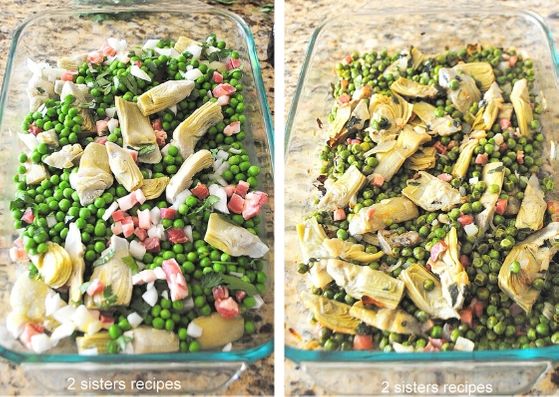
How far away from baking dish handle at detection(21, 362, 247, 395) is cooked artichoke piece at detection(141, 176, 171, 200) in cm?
40

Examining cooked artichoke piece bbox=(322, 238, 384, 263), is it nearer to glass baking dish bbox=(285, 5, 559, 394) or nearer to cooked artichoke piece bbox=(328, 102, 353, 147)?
glass baking dish bbox=(285, 5, 559, 394)

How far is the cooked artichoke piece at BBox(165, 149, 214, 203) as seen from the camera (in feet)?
5.28

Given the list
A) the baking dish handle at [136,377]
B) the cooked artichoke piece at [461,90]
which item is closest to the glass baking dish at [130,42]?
the baking dish handle at [136,377]

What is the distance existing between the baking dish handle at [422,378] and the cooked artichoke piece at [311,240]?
253 millimetres

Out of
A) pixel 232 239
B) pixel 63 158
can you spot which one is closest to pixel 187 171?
pixel 232 239

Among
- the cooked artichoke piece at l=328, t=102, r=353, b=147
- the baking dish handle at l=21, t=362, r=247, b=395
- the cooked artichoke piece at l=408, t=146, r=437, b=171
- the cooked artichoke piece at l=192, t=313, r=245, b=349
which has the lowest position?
the baking dish handle at l=21, t=362, r=247, b=395

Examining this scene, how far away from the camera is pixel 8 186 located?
5.53 feet

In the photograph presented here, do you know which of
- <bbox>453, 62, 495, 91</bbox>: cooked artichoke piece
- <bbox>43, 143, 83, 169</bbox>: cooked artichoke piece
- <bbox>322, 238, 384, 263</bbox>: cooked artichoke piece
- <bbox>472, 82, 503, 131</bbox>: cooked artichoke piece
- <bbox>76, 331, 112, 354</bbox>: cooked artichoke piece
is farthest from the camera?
<bbox>453, 62, 495, 91</bbox>: cooked artichoke piece

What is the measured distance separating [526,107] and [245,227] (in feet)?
2.68

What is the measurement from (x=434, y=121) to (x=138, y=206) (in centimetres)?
79

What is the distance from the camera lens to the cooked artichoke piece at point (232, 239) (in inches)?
60.9

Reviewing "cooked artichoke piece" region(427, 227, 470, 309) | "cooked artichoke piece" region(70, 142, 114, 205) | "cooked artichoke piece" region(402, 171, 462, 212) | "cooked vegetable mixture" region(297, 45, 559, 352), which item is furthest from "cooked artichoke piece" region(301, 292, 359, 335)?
"cooked artichoke piece" region(70, 142, 114, 205)

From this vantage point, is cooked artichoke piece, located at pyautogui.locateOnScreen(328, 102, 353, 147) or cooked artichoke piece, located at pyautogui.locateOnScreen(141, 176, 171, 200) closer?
cooked artichoke piece, located at pyautogui.locateOnScreen(141, 176, 171, 200)

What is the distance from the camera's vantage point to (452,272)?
57.9 inches
